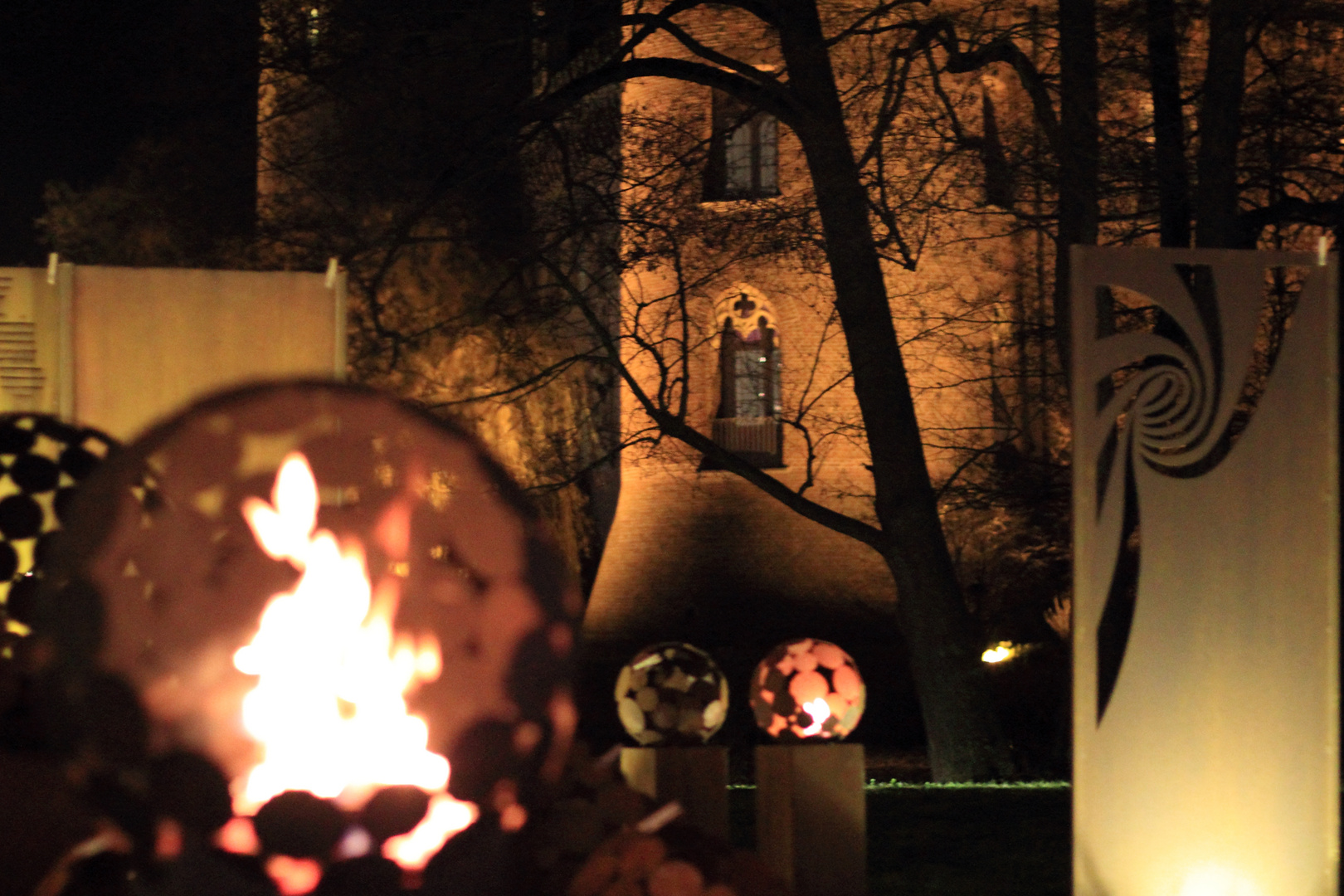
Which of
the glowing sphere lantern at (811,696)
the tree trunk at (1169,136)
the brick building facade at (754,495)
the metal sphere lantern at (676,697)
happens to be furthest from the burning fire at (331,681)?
the brick building facade at (754,495)

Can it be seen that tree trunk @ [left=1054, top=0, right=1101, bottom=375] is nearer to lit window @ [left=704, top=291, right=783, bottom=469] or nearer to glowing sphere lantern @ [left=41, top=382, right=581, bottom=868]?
glowing sphere lantern @ [left=41, top=382, right=581, bottom=868]

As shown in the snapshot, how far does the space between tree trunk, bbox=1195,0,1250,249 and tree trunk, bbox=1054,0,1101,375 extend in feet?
2.54

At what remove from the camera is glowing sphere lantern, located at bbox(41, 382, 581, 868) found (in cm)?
354

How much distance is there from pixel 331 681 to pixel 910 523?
31.5ft

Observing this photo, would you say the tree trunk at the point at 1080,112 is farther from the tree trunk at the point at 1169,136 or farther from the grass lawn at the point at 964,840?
the grass lawn at the point at 964,840

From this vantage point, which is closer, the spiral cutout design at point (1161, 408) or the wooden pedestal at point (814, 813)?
the wooden pedestal at point (814, 813)

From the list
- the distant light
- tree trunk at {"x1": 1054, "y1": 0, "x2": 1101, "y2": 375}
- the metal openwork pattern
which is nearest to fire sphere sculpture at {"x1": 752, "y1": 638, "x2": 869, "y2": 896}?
the metal openwork pattern

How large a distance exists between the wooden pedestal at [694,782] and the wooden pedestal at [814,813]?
8.6 inches

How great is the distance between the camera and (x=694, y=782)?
5.37m

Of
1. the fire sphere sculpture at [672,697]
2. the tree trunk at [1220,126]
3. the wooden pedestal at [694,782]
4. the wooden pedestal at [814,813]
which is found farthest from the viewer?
the tree trunk at [1220,126]

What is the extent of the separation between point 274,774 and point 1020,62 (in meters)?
10.1

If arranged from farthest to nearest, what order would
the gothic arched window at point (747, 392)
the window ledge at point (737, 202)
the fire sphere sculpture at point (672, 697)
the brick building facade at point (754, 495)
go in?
1. the gothic arched window at point (747, 392)
2. the brick building facade at point (754, 495)
3. the window ledge at point (737, 202)
4. the fire sphere sculpture at point (672, 697)

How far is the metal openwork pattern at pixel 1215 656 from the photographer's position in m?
5.64

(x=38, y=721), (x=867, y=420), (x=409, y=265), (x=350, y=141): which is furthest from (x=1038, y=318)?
(x=38, y=721)
